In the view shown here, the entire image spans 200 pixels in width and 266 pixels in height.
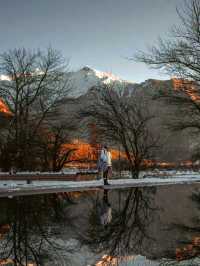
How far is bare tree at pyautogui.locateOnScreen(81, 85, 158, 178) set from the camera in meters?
29.8

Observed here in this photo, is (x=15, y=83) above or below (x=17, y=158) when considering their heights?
above

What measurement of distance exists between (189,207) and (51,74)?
86.2ft

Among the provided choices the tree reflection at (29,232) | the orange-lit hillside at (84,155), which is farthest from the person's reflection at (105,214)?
the orange-lit hillside at (84,155)

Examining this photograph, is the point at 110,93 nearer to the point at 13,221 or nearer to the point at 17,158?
the point at 17,158

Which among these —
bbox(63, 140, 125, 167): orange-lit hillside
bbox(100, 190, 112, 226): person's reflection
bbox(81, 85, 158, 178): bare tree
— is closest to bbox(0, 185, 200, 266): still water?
bbox(100, 190, 112, 226): person's reflection

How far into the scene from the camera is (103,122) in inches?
1205

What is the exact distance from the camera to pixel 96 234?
6711 millimetres

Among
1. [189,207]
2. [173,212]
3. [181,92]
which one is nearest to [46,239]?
[173,212]

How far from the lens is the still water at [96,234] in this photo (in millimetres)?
5012

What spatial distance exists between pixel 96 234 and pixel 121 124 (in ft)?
77.1

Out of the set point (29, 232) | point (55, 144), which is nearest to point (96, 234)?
point (29, 232)

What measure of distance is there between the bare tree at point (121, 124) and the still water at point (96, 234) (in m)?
18.9

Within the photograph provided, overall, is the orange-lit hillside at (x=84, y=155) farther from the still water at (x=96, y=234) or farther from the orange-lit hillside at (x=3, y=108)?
the still water at (x=96, y=234)

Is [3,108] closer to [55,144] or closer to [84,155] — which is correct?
[55,144]
